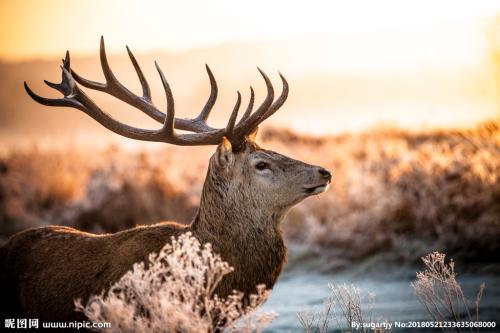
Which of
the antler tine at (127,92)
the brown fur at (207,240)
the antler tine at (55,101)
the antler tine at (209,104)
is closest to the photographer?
the brown fur at (207,240)

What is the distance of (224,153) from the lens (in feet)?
18.6

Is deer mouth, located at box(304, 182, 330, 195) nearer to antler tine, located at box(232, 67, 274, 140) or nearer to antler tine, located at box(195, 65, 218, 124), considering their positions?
antler tine, located at box(232, 67, 274, 140)

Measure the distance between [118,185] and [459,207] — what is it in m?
6.88

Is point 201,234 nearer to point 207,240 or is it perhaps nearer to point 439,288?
point 207,240

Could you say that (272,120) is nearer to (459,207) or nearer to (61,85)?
(459,207)

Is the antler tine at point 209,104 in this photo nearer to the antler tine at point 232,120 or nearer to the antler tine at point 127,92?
the antler tine at point 127,92

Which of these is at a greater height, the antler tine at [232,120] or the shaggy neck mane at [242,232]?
the antler tine at [232,120]

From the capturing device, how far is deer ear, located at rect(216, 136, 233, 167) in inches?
222

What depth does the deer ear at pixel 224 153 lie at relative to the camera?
563 centimetres

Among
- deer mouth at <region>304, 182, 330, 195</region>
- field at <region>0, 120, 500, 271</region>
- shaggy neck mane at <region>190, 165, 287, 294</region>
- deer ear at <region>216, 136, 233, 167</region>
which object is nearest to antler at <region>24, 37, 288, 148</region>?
deer ear at <region>216, 136, 233, 167</region>

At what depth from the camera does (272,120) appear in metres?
28.6

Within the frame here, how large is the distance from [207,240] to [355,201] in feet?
20.3

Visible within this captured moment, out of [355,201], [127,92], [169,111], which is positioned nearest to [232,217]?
[169,111]

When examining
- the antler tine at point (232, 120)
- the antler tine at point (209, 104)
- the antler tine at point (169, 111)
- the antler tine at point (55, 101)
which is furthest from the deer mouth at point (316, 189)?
the antler tine at point (55, 101)
